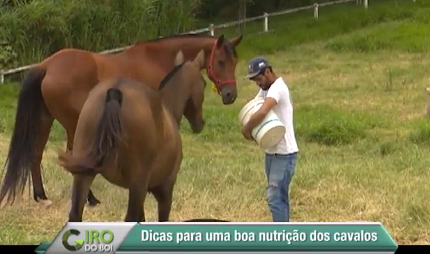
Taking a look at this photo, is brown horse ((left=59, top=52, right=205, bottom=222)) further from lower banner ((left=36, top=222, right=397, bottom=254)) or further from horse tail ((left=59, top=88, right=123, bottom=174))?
lower banner ((left=36, top=222, right=397, bottom=254))

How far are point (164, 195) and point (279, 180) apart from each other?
0.89 m

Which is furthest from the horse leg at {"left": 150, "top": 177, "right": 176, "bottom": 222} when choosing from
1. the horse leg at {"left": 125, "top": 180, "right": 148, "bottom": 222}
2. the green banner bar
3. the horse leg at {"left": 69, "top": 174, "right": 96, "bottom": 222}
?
the green banner bar

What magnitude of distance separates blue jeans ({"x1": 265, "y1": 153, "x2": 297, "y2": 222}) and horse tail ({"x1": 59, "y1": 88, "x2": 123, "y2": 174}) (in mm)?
1443

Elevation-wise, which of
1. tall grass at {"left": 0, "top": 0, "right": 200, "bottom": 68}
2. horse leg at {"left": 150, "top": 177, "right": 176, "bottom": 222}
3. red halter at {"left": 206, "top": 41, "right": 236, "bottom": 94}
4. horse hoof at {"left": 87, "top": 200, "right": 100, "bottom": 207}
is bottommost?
horse hoof at {"left": 87, "top": 200, "right": 100, "bottom": 207}

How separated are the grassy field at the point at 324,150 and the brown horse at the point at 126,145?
1.10 metres

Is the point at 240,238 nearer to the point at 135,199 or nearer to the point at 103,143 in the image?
the point at 103,143

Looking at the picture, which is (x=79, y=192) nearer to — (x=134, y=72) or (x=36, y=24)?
(x=134, y=72)

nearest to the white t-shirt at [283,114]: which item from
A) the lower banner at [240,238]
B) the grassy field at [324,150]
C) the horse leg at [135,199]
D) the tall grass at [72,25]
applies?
the grassy field at [324,150]

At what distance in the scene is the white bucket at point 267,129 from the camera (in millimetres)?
5445

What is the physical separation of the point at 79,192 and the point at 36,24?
38.0 ft

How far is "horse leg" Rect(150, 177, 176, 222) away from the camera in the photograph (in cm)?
527

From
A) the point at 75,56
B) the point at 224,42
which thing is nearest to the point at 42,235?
the point at 75,56

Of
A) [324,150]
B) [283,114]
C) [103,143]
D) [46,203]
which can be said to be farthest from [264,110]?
[324,150]

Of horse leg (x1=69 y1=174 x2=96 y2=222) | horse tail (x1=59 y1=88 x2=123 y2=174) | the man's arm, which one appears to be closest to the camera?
horse tail (x1=59 y1=88 x2=123 y2=174)
